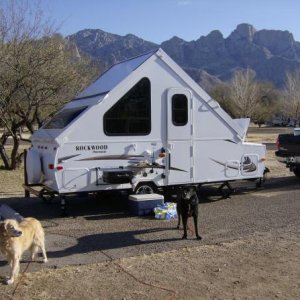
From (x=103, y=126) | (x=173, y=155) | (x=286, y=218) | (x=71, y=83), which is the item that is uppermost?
(x=71, y=83)

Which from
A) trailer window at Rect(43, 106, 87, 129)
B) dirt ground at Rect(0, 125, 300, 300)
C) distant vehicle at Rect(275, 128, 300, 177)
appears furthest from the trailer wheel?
distant vehicle at Rect(275, 128, 300, 177)

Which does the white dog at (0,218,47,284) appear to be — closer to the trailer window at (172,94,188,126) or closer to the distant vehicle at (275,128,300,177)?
the trailer window at (172,94,188,126)

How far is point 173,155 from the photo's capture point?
31.9 feet

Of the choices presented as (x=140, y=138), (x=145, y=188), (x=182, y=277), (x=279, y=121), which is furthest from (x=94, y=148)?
(x=279, y=121)

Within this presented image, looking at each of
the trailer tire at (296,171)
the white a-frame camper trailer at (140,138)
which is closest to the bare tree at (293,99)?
the trailer tire at (296,171)

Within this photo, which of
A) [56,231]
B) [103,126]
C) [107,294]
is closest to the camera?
[107,294]

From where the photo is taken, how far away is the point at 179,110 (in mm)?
9781

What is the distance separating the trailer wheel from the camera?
9.55 metres

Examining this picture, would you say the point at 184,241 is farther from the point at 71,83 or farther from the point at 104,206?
the point at 71,83

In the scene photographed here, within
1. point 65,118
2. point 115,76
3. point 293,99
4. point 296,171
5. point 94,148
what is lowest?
point 296,171

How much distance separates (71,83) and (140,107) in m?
Result: 6.84

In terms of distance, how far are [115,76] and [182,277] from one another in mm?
5106

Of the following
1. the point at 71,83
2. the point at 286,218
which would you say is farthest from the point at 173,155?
the point at 71,83

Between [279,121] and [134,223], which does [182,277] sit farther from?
[279,121]
